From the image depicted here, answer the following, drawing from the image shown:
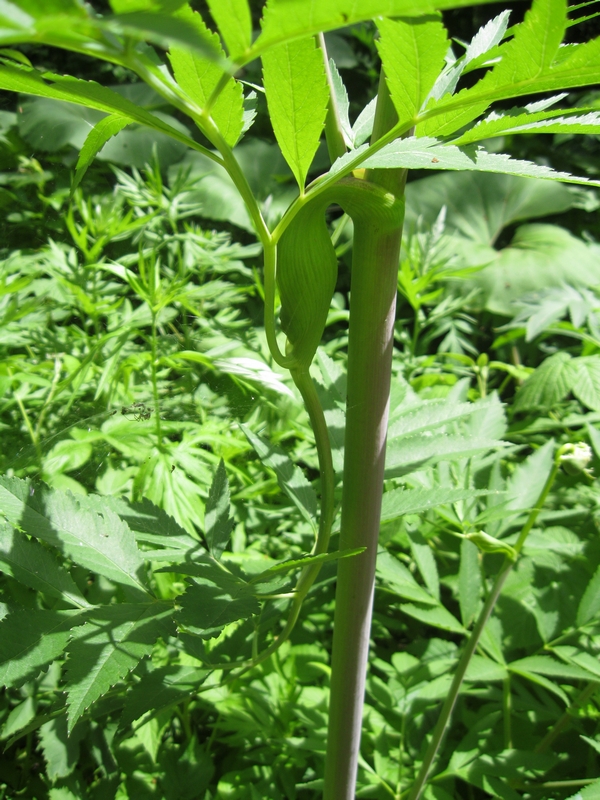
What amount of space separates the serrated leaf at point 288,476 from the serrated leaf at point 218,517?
3 cm

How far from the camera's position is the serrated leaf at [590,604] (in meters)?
0.50

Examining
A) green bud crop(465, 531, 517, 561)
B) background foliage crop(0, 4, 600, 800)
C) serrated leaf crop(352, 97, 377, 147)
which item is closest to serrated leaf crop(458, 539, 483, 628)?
background foliage crop(0, 4, 600, 800)

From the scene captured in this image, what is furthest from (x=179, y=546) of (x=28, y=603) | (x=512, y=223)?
(x=512, y=223)

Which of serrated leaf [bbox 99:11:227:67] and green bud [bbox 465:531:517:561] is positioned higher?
serrated leaf [bbox 99:11:227:67]

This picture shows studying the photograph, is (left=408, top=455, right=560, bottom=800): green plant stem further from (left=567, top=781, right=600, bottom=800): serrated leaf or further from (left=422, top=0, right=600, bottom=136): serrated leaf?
(left=422, top=0, right=600, bottom=136): serrated leaf

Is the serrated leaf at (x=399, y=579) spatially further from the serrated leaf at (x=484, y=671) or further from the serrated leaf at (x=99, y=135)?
the serrated leaf at (x=99, y=135)

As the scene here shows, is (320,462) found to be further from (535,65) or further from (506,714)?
(506,714)

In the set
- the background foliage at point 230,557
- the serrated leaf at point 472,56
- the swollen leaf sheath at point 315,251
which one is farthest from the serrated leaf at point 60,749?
the serrated leaf at point 472,56

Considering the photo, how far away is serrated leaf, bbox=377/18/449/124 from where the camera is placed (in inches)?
7.4

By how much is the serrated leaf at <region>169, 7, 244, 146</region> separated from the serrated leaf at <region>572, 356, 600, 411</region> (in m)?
0.65

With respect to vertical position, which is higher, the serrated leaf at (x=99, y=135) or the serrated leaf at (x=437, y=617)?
the serrated leaf at (x=99, y=135)

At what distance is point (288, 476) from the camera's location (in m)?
0.39

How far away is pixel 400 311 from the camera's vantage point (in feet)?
5.01

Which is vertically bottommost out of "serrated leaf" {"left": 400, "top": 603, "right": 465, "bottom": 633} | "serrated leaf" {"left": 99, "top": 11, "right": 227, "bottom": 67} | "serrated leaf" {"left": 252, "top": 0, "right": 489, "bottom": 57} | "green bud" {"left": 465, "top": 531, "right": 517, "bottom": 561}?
"serrated leaf" {"left": 400, "top": 603, "right": 465, "bottom": 633}
